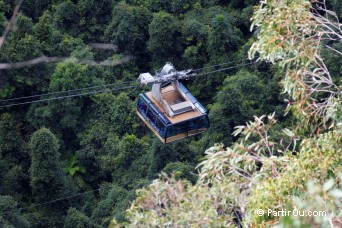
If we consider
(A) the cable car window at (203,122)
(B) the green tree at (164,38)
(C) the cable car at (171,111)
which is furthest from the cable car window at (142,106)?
(B) the green tree at (164,38)

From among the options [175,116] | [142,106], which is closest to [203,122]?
[175,116]

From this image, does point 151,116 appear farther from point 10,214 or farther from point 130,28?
point 130,28

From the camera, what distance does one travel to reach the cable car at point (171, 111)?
12.2 metres

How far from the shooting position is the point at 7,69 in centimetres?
1850

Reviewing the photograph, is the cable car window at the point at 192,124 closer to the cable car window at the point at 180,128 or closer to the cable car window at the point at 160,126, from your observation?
the cable car window at the point at 180,128

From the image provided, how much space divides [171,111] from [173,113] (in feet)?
0.17

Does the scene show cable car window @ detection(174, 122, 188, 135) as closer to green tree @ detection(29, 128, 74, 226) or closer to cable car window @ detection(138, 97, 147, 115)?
cable car window @ detection(138, 97, 147, 115)

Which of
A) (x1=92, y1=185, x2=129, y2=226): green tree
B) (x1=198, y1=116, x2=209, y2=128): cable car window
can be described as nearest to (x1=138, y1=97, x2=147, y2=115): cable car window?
(x1=198, y1=116, x2=209, y2=128): cable car window

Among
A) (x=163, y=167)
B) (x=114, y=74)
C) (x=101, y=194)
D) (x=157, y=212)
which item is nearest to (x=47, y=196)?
(x=101, y=194)

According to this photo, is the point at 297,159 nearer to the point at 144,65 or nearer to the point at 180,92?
Answer: the point at 180,92

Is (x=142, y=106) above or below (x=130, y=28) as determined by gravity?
above

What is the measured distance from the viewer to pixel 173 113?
12.3 m

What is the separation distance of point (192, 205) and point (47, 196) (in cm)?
1028

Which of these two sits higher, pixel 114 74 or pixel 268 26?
pixel 268 26
